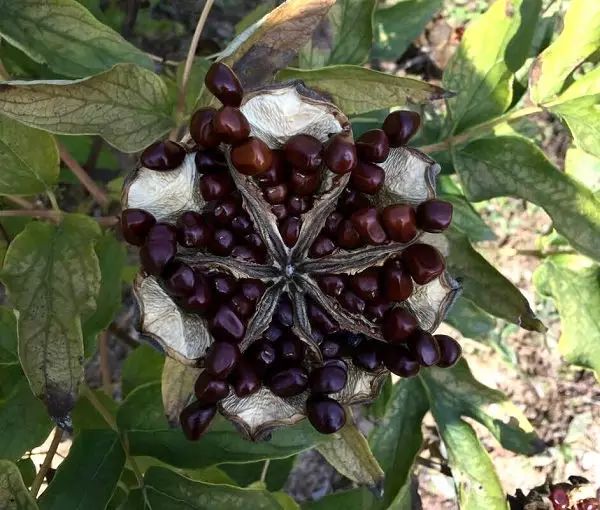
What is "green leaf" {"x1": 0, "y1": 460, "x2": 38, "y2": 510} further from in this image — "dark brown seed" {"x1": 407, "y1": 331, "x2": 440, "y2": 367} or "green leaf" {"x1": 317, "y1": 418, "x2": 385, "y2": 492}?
"dark brown seed" {"x1": 407, "y1": 331, "x2": 440, "y2": 367}

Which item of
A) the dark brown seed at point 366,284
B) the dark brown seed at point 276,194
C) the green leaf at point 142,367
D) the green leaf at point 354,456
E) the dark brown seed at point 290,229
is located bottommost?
the green leaf at point 142,367

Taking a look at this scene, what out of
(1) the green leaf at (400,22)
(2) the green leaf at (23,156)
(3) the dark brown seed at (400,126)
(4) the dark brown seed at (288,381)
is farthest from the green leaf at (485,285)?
(1) the green leaf at (400,22)

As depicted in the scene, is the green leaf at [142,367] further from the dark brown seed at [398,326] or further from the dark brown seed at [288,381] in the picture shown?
the dark brown seed at [398,326]

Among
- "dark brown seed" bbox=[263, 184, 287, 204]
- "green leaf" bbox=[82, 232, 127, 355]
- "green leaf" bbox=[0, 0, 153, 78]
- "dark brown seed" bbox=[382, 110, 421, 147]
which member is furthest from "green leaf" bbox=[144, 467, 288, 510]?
"green leaf" bbox=[0, 0, 153, 78]

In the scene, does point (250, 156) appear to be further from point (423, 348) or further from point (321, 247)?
point (423, 348)

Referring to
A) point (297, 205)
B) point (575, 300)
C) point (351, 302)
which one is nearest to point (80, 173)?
point (297, 205)

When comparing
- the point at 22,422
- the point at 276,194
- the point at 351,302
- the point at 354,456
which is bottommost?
the point at 22,422

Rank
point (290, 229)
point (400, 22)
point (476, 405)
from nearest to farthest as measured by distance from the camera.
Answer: point (290, 229)
point (476, 405)
point (400, 22)
